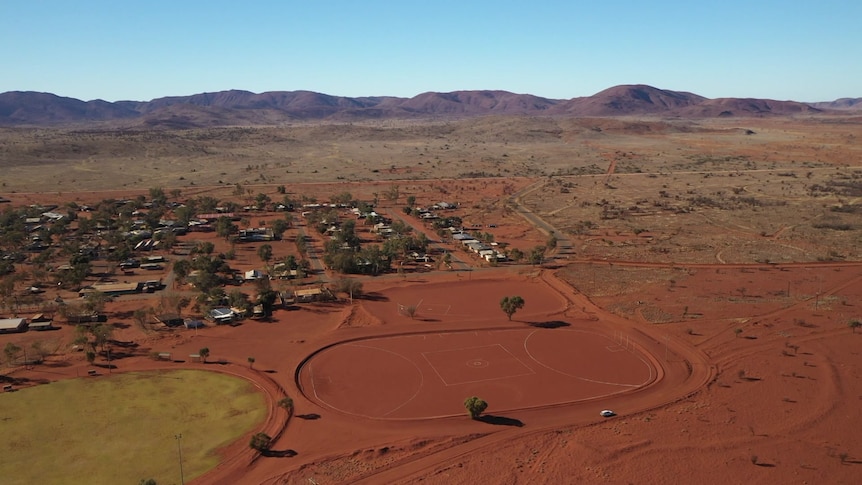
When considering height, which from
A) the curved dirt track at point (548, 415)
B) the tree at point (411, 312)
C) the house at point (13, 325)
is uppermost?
the house at point (13, 325)

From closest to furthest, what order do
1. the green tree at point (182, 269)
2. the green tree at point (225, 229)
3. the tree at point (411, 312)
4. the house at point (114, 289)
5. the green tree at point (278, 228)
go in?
the tree at point (411, 312), the house at point (114, 289), the green tree at point (182, 269), the green tree at point (225, 229), the green tree at point (278, 228)

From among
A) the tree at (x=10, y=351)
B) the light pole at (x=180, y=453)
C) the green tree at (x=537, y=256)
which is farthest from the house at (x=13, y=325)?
the green tree at (x=537, y=256)

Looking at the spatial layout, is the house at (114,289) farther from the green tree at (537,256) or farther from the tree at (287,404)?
the green tree at (537,256)

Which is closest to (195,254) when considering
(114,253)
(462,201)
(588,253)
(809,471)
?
(114,253)

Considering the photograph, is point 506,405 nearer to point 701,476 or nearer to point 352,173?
point 701,476

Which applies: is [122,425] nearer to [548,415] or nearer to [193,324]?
[193,324]
